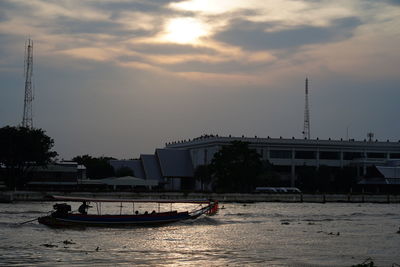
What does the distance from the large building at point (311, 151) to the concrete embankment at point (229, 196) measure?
37080 mm

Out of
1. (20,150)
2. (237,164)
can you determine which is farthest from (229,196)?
(20,150)

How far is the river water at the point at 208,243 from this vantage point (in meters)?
39.5

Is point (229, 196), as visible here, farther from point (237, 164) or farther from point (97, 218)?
point (97, 218)

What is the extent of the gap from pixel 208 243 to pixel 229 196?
61.6m

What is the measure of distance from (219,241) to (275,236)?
22.2 ft

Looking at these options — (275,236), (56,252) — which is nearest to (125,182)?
(275,236)

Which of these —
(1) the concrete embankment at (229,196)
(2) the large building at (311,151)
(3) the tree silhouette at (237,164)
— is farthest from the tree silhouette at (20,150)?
(2) the large building at (311,151)

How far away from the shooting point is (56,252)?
41.7 m

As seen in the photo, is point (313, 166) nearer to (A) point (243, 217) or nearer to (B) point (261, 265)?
(A) point (243, 217)

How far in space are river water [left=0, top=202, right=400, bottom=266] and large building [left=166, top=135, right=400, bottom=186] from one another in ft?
296

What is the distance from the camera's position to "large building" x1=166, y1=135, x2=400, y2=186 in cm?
16088

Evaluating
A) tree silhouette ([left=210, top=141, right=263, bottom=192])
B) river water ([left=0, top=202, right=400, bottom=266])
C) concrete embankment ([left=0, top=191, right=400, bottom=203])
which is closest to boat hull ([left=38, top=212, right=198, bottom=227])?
A: river water ([left=0, top=202, right=400, bottom=266])

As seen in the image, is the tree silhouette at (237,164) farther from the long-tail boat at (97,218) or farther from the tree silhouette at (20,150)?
the long-tail boat at (97,218)

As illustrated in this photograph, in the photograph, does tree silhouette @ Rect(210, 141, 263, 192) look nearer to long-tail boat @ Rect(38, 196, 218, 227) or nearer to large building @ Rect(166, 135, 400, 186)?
large building @ Rect(166, 135, 400, 186)
